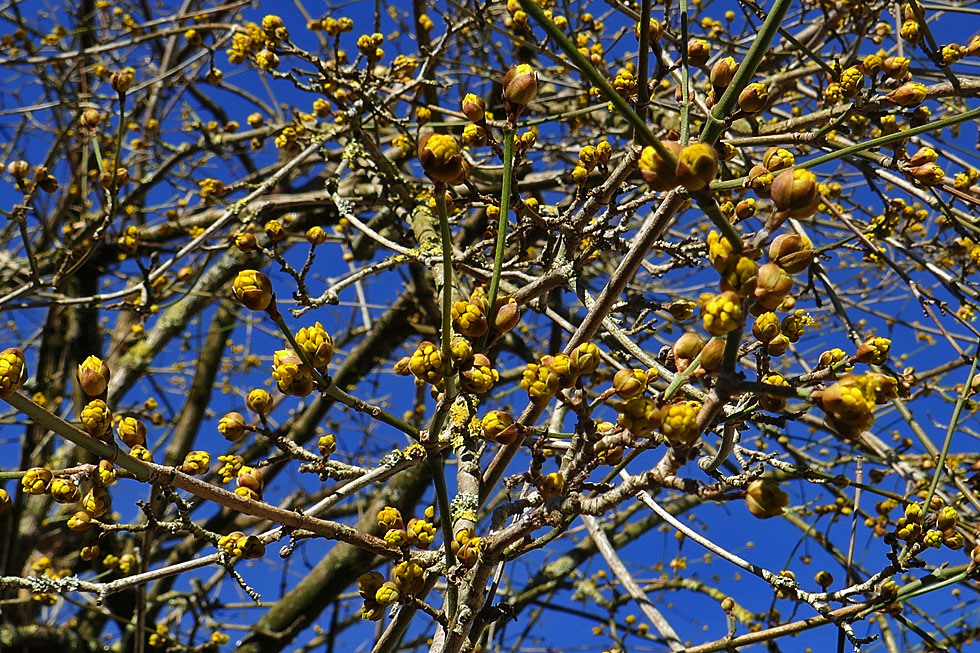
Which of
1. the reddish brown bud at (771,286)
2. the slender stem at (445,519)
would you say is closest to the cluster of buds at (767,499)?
the reddish brown bud at (771,286)

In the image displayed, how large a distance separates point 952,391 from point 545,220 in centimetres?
229

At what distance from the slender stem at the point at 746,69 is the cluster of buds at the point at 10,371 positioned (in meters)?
0.86

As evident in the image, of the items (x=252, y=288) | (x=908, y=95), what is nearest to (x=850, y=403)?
(x=252, y=288)

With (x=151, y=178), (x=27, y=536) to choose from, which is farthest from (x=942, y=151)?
(x=27, y=536)

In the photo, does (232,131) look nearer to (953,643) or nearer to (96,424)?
(96,424)

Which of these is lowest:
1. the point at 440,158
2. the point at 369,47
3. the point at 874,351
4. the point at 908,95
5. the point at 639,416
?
the point at 639,416

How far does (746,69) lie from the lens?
0.86 meters

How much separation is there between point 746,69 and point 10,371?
0.94m

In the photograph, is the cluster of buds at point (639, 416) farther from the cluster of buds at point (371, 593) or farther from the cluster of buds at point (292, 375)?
the cluster of buds at point (371, 593)

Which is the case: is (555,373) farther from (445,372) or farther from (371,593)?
(371,593)

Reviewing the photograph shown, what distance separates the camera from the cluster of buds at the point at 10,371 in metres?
0.88

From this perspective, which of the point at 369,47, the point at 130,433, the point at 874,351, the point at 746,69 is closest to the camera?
the point at 746,69

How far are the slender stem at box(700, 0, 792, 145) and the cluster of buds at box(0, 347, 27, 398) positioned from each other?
864 mm

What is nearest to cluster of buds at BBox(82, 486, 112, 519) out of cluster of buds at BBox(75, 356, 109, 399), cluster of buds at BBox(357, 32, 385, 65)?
cluster of buds at BBox(75, 356, 109, 399)
